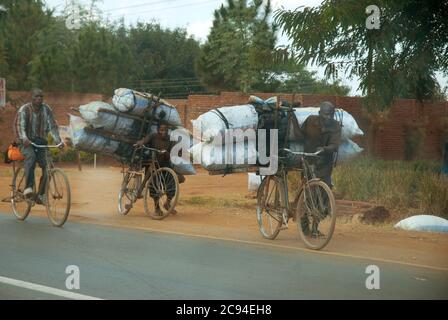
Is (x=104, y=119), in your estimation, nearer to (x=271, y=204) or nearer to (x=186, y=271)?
(x=271, y=204)

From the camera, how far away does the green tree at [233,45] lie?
29797 millimetres

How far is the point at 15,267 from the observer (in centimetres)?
831

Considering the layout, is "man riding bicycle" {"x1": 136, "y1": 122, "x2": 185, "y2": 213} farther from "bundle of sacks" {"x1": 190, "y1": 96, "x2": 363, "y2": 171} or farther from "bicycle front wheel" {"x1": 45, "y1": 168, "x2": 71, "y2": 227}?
"bundle of sacks" {"x1": 190, "y1": 96, "x2": 363, "y2": 171}

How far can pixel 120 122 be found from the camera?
12867 mm

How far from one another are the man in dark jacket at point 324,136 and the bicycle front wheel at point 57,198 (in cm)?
367

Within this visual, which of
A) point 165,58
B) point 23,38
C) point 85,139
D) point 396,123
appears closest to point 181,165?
point 85,139

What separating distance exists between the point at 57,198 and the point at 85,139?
1549 mm

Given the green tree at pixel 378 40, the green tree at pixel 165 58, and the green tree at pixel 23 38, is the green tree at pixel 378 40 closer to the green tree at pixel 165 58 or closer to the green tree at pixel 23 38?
the green tree at pixel 23 38

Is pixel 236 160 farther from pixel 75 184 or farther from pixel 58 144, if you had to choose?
pixel 75 184

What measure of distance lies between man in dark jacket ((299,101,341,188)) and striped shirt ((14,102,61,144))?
391cm

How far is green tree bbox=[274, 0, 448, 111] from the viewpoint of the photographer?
10852 millimetres

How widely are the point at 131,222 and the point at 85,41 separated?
2115 centimetres

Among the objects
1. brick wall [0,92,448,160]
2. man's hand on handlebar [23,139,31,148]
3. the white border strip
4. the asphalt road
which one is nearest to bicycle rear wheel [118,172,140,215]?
man's hand on handlebar [23,139,31,148]

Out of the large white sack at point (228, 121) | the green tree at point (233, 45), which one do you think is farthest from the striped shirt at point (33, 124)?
the green tree at point (233, 45)
